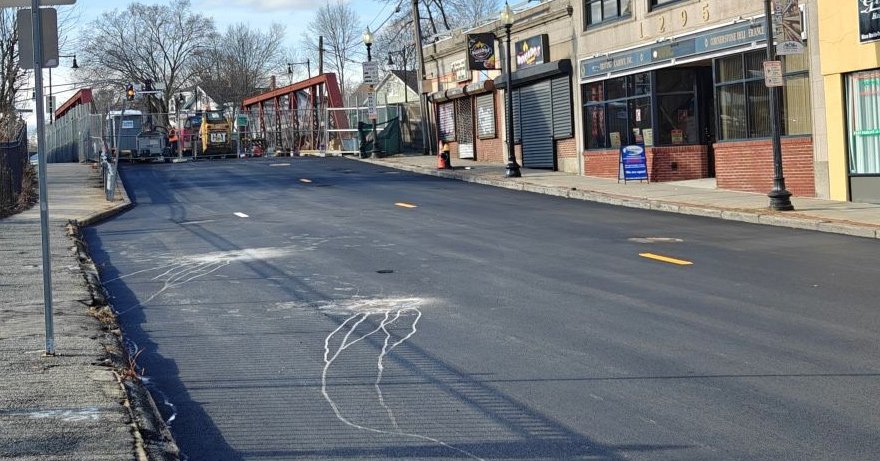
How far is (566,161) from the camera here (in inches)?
1372

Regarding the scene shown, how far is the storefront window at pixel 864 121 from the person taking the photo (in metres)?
21.0

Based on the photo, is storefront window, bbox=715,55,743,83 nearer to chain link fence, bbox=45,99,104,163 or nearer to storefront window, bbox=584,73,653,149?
storefront window, bbox=584,73,653,149

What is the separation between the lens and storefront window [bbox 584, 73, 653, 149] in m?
29.8

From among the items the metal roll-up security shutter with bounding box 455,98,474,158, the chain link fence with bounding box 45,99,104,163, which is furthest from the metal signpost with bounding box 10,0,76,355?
the metal roll-up security shutter with bounding box 455,98,474,158

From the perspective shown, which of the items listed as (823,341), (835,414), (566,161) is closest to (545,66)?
(566,161)

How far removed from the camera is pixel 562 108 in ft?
115

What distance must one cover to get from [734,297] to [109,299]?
680cm

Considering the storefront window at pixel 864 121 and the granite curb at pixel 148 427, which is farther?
the storefront window at pixel 864 121

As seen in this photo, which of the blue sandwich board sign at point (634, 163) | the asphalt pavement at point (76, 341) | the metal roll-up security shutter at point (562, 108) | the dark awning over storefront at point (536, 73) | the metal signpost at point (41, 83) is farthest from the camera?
the metal roll-up security shutter at point (562, 108)

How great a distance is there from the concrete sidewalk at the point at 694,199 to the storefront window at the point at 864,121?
0.89 metres

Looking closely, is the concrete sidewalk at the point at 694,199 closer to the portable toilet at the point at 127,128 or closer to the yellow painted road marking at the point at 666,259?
the yellow painted road marking at the point at 666,259

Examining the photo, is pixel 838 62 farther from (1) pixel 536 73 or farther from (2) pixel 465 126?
(2) pixel 465 126

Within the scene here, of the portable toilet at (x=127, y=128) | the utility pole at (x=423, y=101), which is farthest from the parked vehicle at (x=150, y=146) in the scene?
the utility pole at (x=423, y=101)

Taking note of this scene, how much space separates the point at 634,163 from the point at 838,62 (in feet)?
26.4
